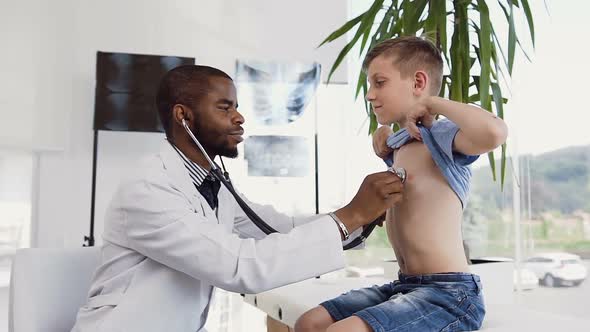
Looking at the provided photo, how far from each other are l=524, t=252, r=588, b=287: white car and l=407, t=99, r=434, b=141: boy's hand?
2.19 meters

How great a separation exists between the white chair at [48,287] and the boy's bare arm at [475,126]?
892 millimetres

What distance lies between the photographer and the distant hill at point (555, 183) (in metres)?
3.12

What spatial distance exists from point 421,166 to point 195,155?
0.54m

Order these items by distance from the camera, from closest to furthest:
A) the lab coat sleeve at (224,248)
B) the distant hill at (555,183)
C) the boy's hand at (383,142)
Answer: the lab coat sleeve at (224,248)
the boy's hand at (383,142)
the distant hill at (555,183)

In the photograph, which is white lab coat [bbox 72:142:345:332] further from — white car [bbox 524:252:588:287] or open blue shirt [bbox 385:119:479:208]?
white car [bbox 524:252:588:287]

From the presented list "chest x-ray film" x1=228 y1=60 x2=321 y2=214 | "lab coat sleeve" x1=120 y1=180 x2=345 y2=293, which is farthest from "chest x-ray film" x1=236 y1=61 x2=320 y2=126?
"lab coat sleeve" x1=120 y1=180 x2=345 y2=293

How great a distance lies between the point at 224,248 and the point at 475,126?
573 millimetres

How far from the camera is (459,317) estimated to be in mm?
1270

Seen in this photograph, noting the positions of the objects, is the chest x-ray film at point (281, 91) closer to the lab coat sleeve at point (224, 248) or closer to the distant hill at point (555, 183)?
the distant hill at point (555, 183)

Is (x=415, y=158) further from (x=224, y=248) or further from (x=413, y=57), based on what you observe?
(x=224, y=248)

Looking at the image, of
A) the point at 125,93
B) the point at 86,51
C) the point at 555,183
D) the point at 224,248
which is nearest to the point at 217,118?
the point at 224,248

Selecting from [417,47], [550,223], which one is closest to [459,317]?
[417,47]

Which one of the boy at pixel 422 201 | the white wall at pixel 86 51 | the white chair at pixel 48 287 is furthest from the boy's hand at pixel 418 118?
the white wall at pixel 86 51

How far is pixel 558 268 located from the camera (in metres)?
3.26
